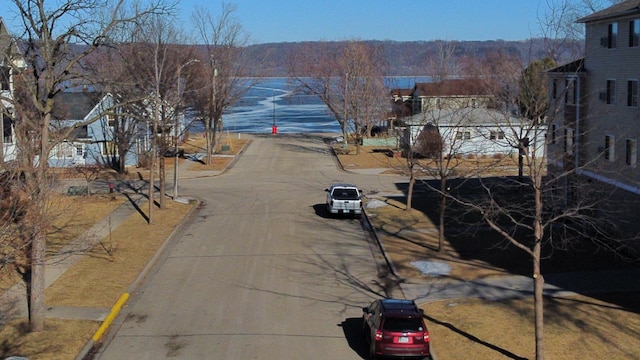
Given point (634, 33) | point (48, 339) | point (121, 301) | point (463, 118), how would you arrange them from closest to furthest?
point (48, 339) < point (121, 301) < point (634, 33) < point (463, 118)

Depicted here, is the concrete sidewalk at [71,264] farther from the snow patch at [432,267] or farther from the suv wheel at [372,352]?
the snow patch at [432,267]

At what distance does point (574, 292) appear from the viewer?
2223 centimetres

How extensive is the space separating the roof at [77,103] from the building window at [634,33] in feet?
113

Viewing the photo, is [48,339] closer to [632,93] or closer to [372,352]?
[372,352]

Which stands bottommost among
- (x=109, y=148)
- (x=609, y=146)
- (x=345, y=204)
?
(x=345, y=204)

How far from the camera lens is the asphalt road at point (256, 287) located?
59.8 feet

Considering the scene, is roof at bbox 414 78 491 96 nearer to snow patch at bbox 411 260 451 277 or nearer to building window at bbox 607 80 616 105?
building window at bbox 607 80 616 105

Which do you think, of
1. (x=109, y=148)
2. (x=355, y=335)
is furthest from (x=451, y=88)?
(x=355, y=335)

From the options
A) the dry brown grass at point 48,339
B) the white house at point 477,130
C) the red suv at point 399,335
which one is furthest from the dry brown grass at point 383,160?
the dry brown grass at point 48,339

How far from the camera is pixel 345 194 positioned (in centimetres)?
3603


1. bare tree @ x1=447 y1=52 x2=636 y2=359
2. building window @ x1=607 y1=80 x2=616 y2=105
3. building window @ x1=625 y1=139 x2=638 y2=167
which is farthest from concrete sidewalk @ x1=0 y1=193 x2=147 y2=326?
building window @ x1=607 y1=80 x2=616 y2=105

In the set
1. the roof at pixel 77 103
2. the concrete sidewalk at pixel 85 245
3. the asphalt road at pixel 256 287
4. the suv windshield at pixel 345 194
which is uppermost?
the roof at pixel 77 103

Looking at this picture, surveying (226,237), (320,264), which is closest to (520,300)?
(320,264)

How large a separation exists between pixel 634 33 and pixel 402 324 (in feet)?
55.2
